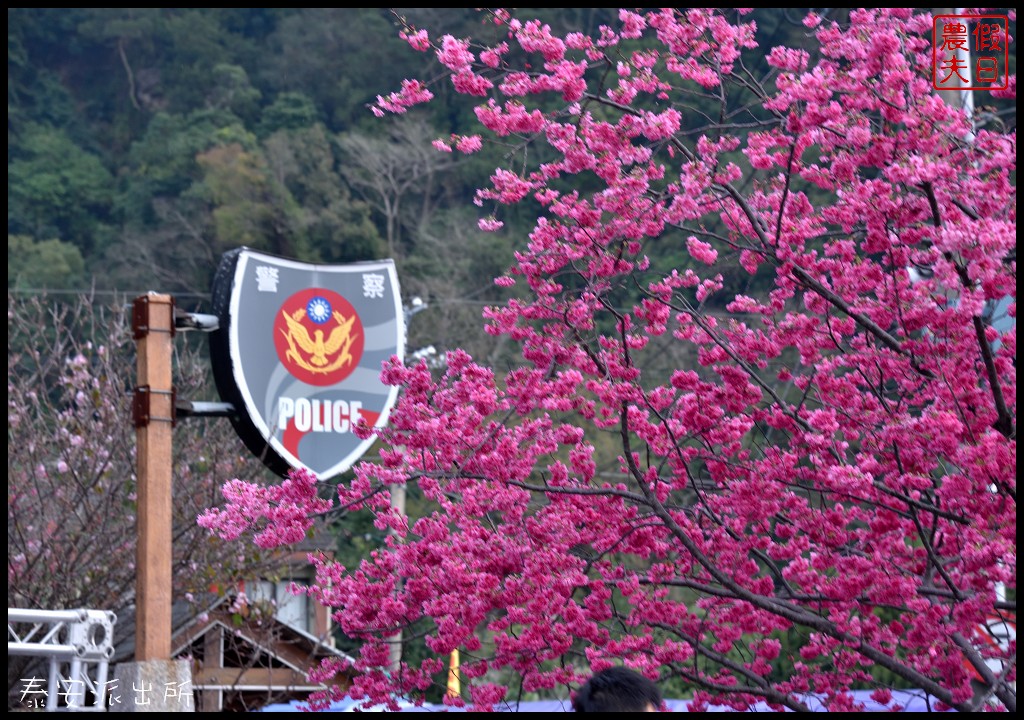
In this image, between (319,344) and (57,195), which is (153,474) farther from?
(57,195)

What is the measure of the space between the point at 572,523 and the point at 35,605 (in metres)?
6.44

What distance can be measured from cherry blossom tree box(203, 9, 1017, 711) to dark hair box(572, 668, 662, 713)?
2.21 m

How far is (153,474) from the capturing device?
6.51 meters

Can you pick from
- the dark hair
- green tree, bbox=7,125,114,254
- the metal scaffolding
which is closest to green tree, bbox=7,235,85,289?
green tree, bbox=7,125,114,254

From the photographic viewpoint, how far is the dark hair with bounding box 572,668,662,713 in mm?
3236

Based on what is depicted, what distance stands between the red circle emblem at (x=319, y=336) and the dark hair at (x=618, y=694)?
5345 millimetres

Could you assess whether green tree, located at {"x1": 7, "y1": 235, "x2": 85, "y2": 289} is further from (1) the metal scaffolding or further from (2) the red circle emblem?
(1) the metal scaffolding

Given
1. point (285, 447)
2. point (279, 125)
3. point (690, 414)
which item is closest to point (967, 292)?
point (690, 414)

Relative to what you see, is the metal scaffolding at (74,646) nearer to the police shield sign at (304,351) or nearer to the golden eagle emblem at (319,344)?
the police shield sign at (304,351)

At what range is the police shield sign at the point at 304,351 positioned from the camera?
786cm

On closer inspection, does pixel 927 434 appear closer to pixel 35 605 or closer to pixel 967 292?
pixel 967 292

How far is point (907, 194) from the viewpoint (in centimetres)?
556

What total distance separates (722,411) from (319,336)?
3.58 meters

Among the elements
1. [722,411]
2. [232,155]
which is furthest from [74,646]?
[232,155]
